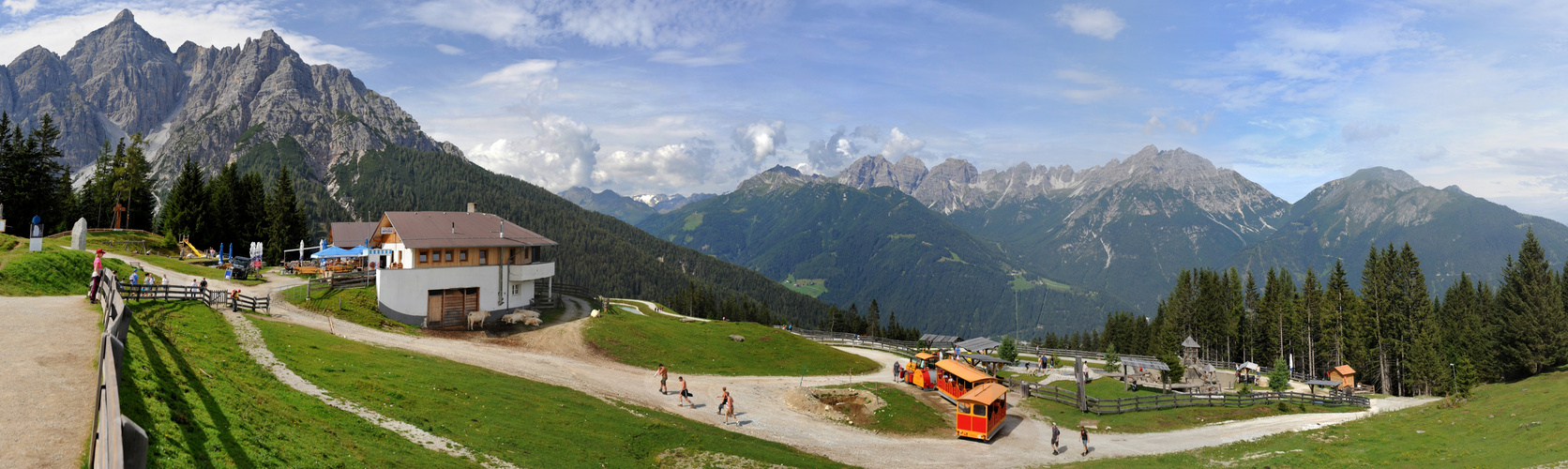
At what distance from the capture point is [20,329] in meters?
19.6

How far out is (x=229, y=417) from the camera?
51.9ft

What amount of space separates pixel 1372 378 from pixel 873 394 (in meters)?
65.9

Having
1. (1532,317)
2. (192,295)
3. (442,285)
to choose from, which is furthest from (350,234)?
(1532,317)

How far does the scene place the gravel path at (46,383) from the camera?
11242mm

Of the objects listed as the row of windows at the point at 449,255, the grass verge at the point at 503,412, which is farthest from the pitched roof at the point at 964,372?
the row of windows at the point at 449,255

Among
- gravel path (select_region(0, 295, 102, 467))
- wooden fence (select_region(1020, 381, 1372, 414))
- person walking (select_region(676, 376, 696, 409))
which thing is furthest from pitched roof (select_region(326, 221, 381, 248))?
wooden fence (select_region(1020, 381, 1372, 414))

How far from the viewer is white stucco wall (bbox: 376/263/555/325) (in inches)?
1916

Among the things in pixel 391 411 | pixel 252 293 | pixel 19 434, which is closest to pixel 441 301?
pixel 252 293

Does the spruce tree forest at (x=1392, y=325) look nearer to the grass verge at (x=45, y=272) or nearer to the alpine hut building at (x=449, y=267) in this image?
the alpine hut building at (x=449, y=267)

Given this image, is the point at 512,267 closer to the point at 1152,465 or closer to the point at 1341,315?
the point at 1152,465

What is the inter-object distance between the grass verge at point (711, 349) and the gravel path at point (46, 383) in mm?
30548

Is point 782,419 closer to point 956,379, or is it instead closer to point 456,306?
point 956,379

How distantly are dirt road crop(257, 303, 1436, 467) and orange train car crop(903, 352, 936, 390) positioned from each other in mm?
8348

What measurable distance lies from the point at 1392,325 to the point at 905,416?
6477 centimetres
